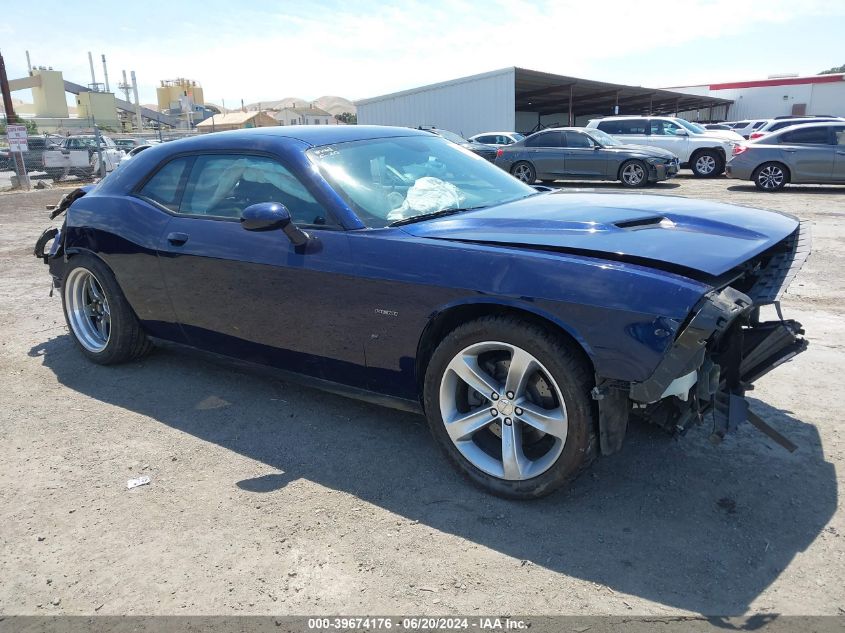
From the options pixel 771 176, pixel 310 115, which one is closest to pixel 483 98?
pixel 771 176

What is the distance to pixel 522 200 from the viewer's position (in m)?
3.65

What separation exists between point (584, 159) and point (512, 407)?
46.2 feet

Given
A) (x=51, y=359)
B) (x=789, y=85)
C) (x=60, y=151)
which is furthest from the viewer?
(x=789, y=85)

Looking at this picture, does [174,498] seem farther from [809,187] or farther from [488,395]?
[809,187]

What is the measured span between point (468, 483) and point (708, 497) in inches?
40.0

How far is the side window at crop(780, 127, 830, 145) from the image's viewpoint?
44.8ft

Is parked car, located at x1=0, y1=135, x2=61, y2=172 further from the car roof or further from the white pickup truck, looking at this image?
the car roof

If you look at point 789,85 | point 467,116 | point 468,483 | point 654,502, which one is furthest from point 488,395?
point 789,85

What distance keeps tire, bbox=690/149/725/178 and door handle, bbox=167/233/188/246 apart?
684 inches

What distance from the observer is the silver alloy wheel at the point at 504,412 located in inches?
103

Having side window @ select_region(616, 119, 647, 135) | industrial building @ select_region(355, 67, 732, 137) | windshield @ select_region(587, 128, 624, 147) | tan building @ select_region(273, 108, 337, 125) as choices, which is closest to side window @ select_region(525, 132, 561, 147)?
windshield @ select_region(587, 128, 624, 147)

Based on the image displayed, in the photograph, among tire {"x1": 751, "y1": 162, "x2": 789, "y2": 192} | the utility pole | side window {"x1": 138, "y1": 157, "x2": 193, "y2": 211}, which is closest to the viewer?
side window {"x1": 138, "y1": 157, "x2": 193, "y2": 211}

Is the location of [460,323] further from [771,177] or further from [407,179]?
[771,177]

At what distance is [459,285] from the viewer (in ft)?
8.78
